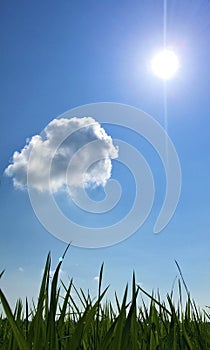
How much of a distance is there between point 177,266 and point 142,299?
84 centimetres

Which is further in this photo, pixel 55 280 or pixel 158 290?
pixel 158 290

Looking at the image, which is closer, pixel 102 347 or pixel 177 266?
pixel 102 347

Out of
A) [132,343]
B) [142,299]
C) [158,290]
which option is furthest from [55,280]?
[158,290]

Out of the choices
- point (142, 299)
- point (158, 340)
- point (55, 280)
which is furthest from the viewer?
point (142, 299)

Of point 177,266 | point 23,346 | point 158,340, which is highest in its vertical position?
point 177,266

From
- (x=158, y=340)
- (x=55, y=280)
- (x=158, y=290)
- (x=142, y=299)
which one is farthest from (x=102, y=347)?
(x=158, y=290)

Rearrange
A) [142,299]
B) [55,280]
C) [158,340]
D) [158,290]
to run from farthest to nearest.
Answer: [158,290] < [142,299] < [158,340] < [55,280]

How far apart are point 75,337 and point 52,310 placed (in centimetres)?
9

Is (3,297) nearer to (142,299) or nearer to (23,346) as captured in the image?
(23,346)

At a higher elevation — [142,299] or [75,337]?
[142,299]

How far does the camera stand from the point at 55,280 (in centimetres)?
98

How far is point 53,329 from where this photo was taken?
101 cm

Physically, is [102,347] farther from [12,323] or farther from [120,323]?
[12,323]

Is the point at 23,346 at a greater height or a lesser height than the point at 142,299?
lesser
